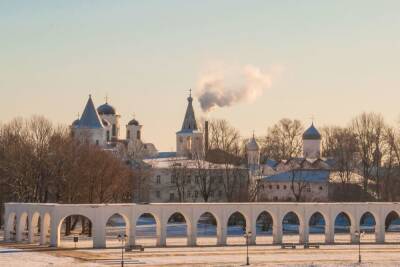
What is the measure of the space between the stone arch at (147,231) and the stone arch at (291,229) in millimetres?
10066

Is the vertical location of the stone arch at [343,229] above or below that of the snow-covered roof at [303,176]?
below

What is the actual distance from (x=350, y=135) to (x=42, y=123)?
123 ft

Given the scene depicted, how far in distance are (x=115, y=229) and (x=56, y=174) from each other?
778 centimetres

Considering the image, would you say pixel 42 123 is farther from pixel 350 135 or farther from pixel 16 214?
pixel 350 135

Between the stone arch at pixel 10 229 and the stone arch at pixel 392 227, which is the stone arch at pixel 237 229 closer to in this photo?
the stone arch at pixel 392 227

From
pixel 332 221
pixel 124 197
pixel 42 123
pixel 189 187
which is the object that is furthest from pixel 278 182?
pixel 332 221

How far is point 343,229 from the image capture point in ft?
305

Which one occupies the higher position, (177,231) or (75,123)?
(75,123)

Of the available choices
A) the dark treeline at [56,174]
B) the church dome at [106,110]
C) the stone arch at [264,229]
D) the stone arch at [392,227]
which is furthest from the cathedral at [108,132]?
the stone arch at [392,227]

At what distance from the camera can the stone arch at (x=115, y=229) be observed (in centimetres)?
6931

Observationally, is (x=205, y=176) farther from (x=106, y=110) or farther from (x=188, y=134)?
(x=106, y=110)

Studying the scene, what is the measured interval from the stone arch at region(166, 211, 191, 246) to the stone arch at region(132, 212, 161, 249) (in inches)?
40.1

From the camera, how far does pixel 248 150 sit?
129 meters

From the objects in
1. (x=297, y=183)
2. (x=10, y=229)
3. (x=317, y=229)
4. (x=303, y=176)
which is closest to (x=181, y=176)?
(x=297, y=183)
